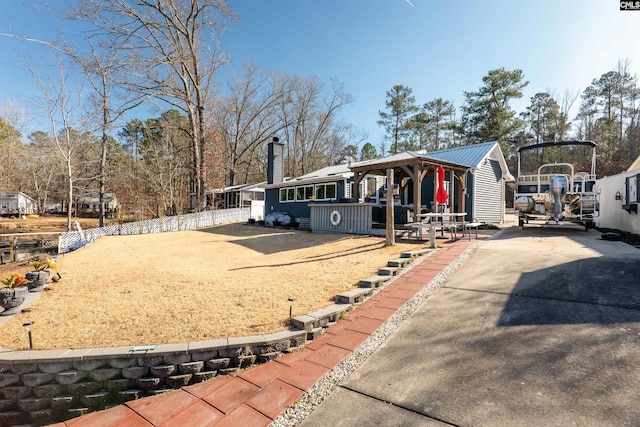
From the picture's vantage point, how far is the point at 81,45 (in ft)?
55.4

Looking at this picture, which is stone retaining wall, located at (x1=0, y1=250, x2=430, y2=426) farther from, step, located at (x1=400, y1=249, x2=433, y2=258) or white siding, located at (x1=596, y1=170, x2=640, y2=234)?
white siding, located at (x1=596, y1=170, x2=640, y2=234)

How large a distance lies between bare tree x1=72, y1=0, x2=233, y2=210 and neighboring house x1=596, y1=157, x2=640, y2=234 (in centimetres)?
2062

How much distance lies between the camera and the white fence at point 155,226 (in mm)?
12727

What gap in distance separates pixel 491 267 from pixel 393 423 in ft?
13.5

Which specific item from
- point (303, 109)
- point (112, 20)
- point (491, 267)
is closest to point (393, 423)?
point (491, 267)

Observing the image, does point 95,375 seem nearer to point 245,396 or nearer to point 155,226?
point 245,396

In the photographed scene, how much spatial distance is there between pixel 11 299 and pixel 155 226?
43.5 ft

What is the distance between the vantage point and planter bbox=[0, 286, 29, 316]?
4219 millimetres

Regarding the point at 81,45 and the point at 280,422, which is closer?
the point at 280,422

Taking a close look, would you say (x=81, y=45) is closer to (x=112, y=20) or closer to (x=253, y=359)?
(x=112, y=20)

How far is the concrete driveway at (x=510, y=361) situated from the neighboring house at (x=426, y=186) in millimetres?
6928

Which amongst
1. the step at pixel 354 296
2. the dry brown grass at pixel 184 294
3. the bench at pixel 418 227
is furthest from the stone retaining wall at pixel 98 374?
the bench at pixel 418 227

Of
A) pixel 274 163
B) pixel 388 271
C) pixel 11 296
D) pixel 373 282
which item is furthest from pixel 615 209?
pixel 274 163

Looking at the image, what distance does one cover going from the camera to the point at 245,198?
85.0 feet
